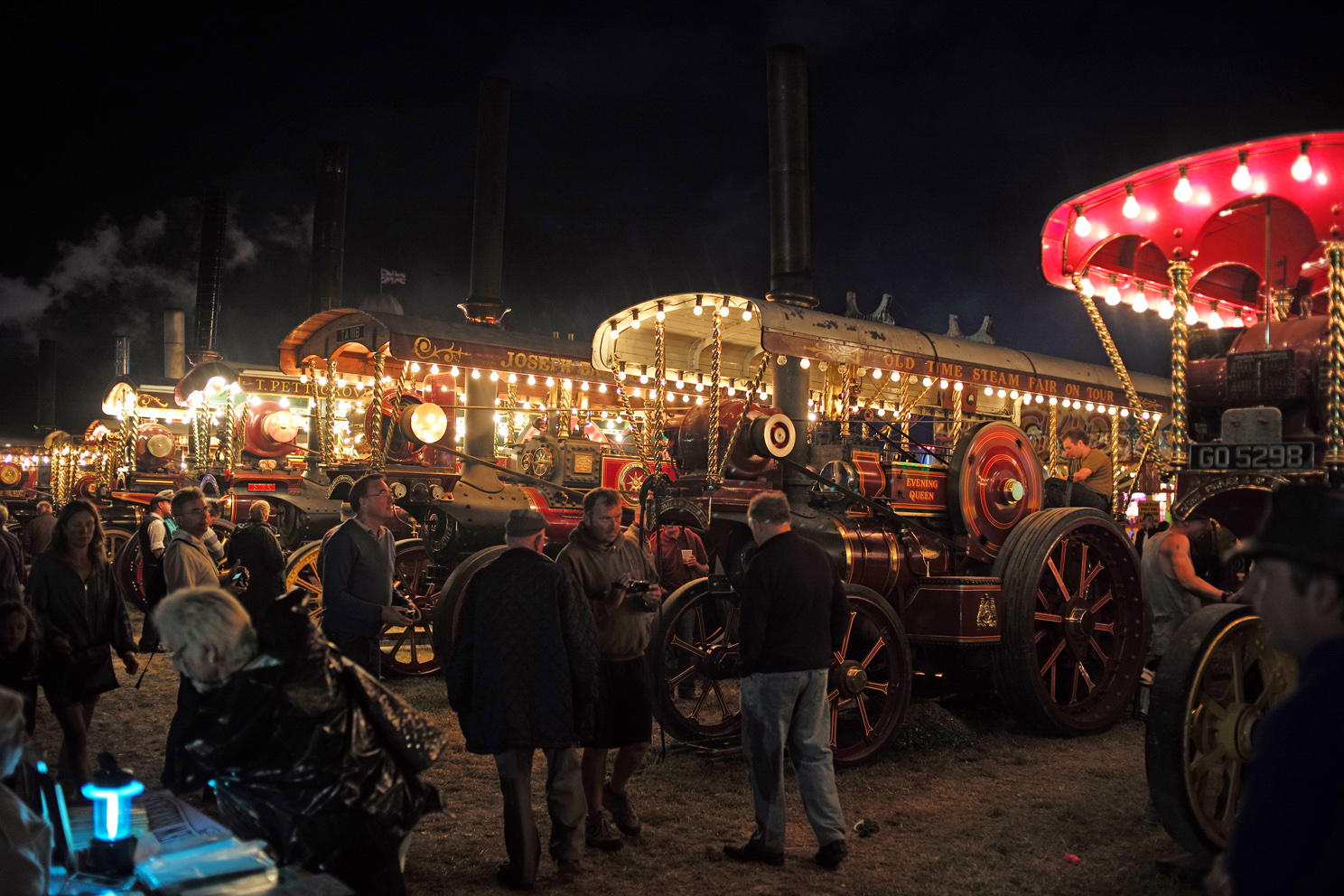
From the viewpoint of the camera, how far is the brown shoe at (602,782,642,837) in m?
4.40

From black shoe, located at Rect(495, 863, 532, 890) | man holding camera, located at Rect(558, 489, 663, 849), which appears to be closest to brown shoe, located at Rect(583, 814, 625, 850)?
man holding camera, located at Rect(558, 489, 663, 849)

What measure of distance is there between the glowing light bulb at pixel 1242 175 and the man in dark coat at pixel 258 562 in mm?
5433

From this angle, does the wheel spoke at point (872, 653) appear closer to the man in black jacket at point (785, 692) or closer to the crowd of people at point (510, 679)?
the crowd of people at point (510, 679)

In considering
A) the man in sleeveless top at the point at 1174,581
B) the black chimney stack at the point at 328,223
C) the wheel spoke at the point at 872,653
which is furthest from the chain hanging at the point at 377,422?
the black chimney stack at the point at 328,223

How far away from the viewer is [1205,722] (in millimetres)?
3707

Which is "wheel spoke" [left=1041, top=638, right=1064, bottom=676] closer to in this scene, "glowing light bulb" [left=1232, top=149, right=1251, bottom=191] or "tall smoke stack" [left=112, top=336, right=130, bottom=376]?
"glowing light bulb" [left=1232, top=149, right=1251, bottom=191]

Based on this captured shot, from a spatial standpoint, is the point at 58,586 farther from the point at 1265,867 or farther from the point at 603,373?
the point at 603,373

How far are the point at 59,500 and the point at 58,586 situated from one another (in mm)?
17485

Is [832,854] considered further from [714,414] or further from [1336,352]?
[714,414]

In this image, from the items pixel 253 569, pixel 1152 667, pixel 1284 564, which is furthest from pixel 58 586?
pixel 1152 667

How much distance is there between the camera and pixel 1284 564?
1.53m

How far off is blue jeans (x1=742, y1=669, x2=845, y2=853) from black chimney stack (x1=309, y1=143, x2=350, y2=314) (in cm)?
1665

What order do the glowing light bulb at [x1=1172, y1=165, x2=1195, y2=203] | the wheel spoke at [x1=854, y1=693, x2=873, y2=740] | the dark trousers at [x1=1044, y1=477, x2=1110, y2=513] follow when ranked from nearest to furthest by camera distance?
1. the glowing light bulb at [x1=1172, y1=165, x2=1195, y2=203]
2. the wheel spoke at [x1=854, y1=693, x2=873, y2=740]
3. the dark trousers at [x1=1044, y1=477, x2=1110, y2=513]

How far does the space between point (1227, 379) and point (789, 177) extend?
5.85 meters
